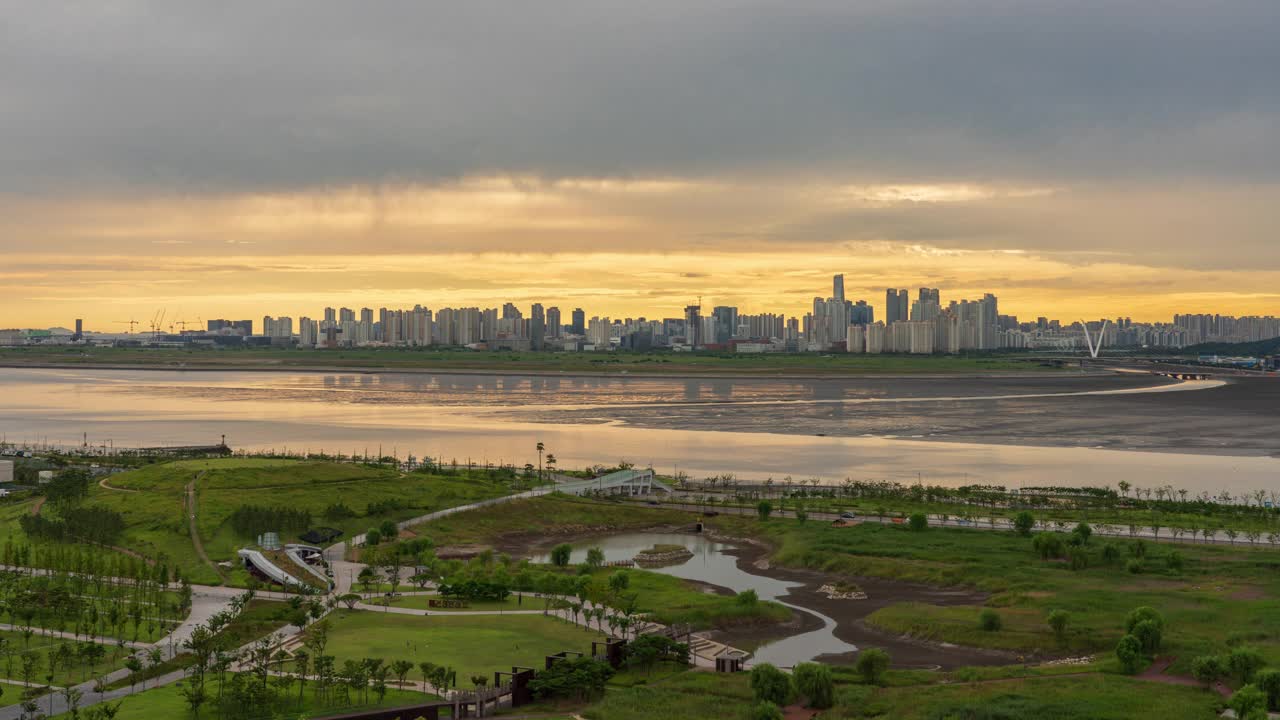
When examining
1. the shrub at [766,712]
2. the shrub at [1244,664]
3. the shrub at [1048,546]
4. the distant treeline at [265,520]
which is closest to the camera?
the shrub at [766,712]

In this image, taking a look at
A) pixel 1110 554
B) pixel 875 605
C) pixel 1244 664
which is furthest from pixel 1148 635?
pixel 1110 554

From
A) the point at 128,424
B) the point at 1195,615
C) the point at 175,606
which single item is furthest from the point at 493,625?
the point at 128,424

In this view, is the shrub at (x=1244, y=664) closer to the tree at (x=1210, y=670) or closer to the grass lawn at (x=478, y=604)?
the tree at (x=1210, y=670)

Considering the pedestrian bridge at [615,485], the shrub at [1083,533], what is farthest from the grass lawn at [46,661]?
the shrub at [1083,533]

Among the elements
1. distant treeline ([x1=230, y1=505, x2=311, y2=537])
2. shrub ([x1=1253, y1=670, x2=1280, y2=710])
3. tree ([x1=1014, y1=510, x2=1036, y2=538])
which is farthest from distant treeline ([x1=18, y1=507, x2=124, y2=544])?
shrub ([x1=1253, y1=670, x2=1280, y2=710])

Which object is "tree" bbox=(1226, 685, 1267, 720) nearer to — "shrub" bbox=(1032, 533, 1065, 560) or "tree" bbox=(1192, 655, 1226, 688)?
"tree" bbox=(1192, 655, 1226, 688)

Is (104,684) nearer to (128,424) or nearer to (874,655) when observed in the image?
(874,655)

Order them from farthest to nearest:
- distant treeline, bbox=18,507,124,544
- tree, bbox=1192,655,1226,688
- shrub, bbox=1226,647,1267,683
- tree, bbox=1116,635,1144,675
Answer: distant treeline, bbox=18,507,124,544
tree, bbox=1116,635,1144,675
tree, bbox=1192,655,1226,688
shrub, bbox=1226,647,1267,683
